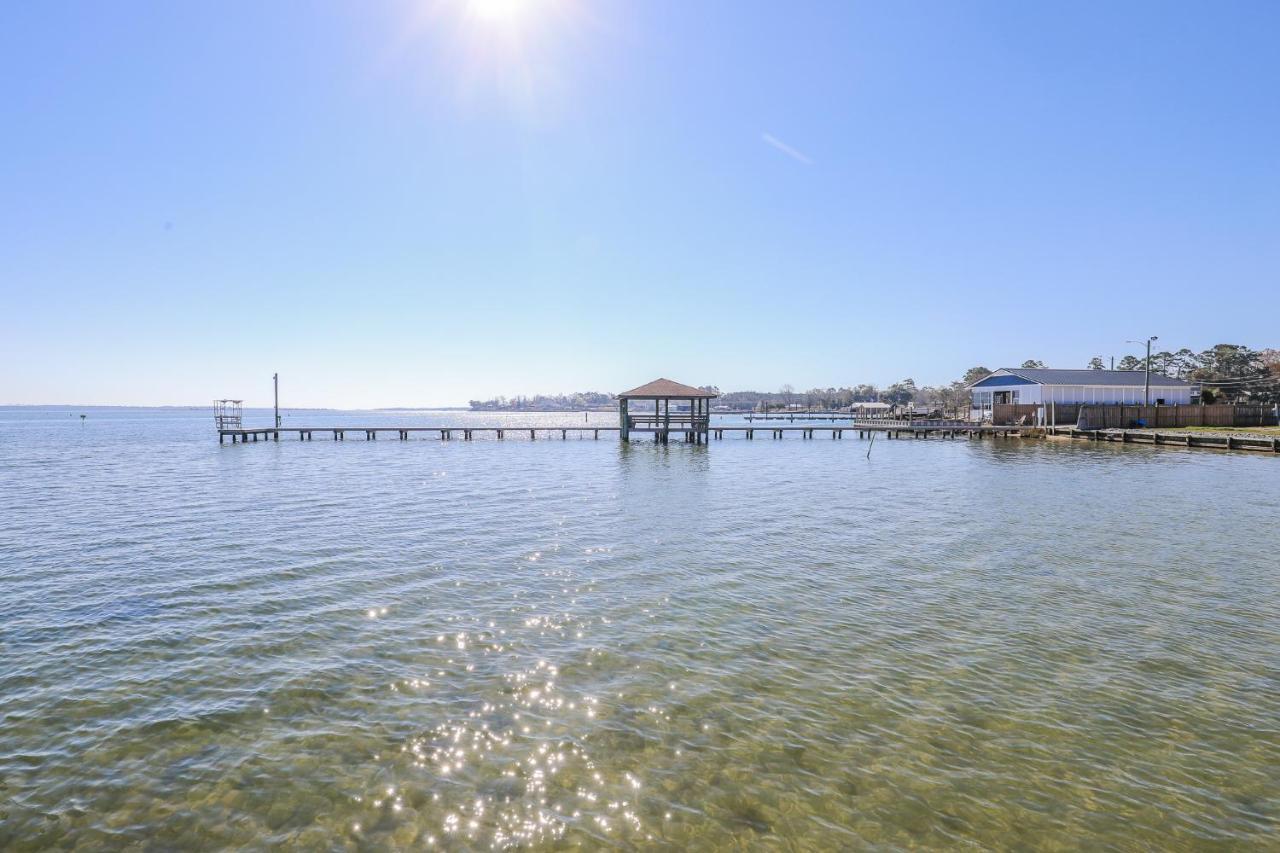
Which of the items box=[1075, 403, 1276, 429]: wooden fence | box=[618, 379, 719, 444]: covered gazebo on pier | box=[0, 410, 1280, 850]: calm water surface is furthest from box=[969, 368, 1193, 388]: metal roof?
box=[0, 410, 1280, 850]: calm water surface

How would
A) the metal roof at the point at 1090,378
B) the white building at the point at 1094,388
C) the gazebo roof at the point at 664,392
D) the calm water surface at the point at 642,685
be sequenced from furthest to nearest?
the metal roof at the point at 1090,378 < the white building at the point at 1094,388 < the gazebo roof at the point at 664,392 < the calm water surface at the point at 642,685

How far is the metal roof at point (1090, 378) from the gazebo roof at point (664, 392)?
3401cm

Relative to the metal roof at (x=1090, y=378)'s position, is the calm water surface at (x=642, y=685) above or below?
below

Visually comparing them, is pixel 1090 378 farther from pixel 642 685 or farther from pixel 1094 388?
pixel 642 685

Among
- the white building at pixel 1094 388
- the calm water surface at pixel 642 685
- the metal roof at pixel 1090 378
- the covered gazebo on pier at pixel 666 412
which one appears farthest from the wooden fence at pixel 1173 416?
the calm water surface at pixel 642 685

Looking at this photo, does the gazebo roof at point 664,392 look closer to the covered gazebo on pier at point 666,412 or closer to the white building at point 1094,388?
→ the covered gazebo on pier at point 666,412

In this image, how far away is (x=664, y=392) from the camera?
4956cm

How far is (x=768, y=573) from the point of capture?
473 inches

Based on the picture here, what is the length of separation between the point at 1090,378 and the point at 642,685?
69.3 m

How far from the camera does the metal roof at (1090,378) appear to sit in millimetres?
57688

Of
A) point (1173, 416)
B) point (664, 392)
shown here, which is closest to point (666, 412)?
point (664, 392)

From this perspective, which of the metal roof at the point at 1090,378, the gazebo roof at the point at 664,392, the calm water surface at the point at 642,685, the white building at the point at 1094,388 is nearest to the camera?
the calm water surface at the point at 642,685

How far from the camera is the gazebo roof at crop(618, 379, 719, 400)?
4894cm

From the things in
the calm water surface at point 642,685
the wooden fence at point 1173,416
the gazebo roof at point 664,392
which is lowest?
the calm water surface at point 642,685
